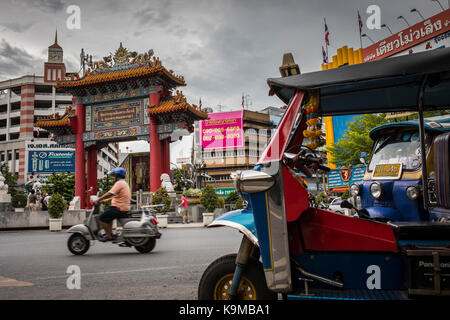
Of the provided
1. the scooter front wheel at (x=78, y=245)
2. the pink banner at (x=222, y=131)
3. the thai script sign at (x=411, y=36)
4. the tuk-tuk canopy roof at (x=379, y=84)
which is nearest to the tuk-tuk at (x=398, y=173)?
the tuk-tuk canopy roof at (x=379, y=84)

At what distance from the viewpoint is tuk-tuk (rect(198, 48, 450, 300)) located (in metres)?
2.63

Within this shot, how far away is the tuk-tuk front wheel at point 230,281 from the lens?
281 cm

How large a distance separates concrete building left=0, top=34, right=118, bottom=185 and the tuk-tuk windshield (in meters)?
53.4

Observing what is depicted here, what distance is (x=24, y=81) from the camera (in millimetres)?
55844

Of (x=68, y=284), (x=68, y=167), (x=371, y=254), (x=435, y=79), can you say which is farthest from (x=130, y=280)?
(x=68, y=167)

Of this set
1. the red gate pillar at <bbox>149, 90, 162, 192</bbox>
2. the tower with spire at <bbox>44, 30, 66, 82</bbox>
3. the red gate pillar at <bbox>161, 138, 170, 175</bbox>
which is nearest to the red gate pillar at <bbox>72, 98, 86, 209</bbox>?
the red gate pillar at <bbox>149, 90, 162, 192</bbox>

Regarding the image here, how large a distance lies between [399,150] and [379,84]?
2.38 meters

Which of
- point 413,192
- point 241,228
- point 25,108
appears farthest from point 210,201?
point 25,108

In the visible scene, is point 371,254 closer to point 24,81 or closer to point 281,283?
point 281,283

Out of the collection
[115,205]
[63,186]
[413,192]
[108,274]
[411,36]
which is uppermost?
[411,36]

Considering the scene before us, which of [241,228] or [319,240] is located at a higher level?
[241,228]

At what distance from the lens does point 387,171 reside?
206 inches

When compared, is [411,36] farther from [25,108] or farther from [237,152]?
[25,108]
